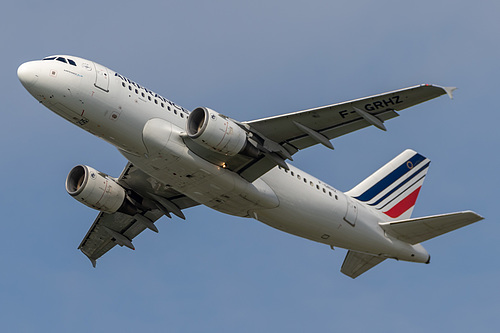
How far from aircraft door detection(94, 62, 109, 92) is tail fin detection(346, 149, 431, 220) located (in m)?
14.8

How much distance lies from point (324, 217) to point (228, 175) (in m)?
5.47

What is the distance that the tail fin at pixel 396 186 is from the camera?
4166 centimetres

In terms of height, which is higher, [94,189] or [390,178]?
[390,178]

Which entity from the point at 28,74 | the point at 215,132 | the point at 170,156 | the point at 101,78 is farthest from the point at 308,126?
the point at 28,74

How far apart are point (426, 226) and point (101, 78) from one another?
16765 mm

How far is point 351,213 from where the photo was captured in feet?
126

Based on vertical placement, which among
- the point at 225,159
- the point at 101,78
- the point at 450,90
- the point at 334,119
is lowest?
the point at 225,159

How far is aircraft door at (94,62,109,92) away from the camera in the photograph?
108ft

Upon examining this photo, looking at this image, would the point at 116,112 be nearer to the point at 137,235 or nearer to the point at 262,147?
the point at 262,147

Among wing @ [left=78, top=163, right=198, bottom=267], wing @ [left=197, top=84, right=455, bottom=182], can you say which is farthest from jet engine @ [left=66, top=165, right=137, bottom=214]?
wing @ [left=197, top=84, right=455, bottom=182]

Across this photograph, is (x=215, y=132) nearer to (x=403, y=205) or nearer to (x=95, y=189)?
(x=95, y=189)

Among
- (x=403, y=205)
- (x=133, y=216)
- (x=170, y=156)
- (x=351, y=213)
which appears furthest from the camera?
(x=403, y=205)

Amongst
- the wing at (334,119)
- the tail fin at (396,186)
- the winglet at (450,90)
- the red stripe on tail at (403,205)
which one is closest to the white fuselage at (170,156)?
the wing at (334,119)

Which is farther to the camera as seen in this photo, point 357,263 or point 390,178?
point 390,178
